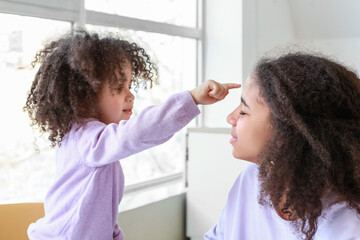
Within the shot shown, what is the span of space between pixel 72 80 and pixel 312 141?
680 mm

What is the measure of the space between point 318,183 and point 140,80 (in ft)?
2.44

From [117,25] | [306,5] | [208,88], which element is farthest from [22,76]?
[306,5]

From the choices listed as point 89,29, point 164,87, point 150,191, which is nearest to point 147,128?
point 89,29

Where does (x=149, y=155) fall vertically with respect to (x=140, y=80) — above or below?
below

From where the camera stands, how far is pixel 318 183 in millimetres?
942

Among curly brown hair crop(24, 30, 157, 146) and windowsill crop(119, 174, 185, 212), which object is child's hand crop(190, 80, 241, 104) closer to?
curly brown hair crop(24, 30, 157, 146)

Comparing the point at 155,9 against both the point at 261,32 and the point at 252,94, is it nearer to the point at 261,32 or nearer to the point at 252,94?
the point at 261,32

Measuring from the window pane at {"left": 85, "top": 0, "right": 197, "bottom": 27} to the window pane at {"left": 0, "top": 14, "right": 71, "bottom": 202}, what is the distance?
0.40 metres

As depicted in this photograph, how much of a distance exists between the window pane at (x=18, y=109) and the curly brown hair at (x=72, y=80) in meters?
0.57

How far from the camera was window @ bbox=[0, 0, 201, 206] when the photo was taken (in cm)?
189

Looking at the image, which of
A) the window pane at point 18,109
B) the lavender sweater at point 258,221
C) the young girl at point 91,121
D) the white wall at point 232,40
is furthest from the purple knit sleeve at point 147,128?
the white wall at point 232,40

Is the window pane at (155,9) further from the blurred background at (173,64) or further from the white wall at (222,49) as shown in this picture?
the white wall at (222,49)

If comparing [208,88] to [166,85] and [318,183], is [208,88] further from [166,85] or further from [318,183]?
[166,85]

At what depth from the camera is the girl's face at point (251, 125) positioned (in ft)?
3.46
